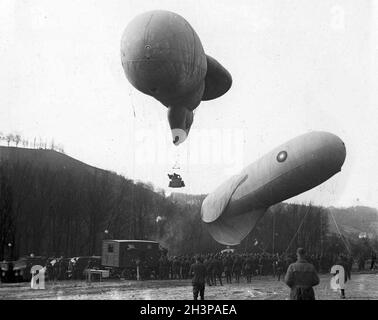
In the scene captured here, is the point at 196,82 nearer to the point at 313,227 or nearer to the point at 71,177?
the point at 71,177

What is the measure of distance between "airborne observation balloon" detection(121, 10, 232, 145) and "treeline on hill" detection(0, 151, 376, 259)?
27.0 m

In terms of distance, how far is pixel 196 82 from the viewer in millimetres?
16188

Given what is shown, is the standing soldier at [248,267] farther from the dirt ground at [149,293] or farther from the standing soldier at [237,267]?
the dirt ground at [149,293]

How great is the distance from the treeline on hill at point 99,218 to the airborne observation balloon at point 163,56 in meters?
27.0

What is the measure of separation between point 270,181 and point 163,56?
10079 millimetres

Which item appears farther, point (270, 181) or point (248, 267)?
point (270, 181)

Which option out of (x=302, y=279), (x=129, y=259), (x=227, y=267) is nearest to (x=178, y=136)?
(x=227, y=267)

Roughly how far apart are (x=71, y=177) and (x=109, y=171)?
559 cm

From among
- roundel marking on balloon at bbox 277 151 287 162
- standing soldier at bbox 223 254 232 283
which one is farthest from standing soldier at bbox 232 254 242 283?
roundel marking on balloon at bbox 277 151 287 162

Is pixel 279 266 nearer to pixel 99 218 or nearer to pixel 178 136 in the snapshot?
pixel 178 136

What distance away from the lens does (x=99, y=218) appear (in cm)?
4953

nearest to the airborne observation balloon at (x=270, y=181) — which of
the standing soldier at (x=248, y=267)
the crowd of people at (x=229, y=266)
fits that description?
the standing soldier at (x=248, y=267)

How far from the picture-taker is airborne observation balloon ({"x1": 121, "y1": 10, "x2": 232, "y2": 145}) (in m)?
14.2
